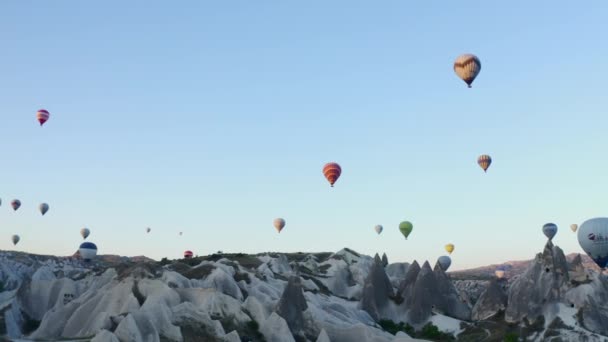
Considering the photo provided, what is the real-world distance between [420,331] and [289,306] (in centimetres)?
2479

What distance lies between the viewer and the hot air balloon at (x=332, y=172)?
83.9 meters

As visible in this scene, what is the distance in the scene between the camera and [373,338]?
197 feet

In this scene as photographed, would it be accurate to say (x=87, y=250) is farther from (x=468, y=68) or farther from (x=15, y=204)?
(x=468, y=68)

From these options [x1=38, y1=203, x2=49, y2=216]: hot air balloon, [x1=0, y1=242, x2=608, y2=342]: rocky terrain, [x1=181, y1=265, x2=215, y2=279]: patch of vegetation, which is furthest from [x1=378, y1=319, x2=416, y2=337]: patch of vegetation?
[x1=38, y1=203, x2=49, y2=216]: hot air balloon

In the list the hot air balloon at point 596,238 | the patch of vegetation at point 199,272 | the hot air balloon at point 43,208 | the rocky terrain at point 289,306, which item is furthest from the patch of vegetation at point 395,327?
the hot air balloon at point 43,208

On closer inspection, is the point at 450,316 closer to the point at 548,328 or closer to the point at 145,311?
the point at 548,328

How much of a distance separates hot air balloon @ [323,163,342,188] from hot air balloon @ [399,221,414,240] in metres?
27.5

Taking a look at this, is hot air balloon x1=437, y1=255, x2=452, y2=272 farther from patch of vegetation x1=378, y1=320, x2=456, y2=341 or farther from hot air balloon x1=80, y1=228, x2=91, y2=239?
hot air balloon x1=80, y1=228, x2=91, y2=239

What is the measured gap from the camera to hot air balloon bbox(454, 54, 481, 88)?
73000 mm

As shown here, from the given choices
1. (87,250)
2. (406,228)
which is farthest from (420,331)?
(87,250)

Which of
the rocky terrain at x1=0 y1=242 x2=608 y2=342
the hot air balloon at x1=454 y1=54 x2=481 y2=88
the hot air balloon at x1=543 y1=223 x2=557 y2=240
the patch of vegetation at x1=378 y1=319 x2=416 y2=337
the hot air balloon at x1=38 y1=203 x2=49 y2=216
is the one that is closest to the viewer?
the rocky terrain at x1=0 y1=242 x2=608 y2=342

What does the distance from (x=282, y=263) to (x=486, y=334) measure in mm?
40920

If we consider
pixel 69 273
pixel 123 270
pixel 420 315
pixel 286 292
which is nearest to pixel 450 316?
pixel 420 315

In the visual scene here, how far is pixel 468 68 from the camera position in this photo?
7306 centimetres
